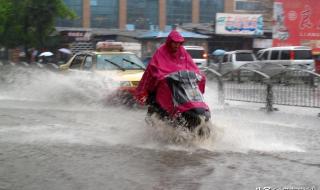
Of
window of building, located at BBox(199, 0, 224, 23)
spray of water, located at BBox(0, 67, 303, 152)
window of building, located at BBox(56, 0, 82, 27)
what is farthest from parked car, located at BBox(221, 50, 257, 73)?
window of building, located at BBox(199, 0, 224, 23)

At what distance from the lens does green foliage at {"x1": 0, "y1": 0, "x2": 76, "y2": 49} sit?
32.6m

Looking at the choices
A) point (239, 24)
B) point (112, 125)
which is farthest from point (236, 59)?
point (112, 125)

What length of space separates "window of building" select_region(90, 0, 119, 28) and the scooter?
54737 mm

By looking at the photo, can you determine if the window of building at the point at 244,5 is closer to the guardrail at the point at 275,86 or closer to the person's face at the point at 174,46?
the guardrail at the point at 275,86

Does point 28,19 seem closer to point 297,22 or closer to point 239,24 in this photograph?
point 297,22

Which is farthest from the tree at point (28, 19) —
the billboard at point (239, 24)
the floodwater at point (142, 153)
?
the floodwater at point (142, 153)

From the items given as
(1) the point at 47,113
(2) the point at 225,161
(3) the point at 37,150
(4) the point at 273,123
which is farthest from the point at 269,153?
(1) the point at 47,113

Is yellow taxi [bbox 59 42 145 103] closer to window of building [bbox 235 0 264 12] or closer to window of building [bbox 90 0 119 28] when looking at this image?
window of building [bbox 90 0 119 28]

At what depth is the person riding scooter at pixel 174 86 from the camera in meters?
8.31

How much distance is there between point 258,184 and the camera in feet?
21.2

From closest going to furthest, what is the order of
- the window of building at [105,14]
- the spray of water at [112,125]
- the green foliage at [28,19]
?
1. the spray of water at [112,125]
2. the green foliage at [28,19]
3. the window of building at [105,14]

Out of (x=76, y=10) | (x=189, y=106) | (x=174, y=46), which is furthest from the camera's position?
(x=76, y=10)

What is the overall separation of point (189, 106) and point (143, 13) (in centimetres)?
5682

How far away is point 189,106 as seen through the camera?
8.24m
